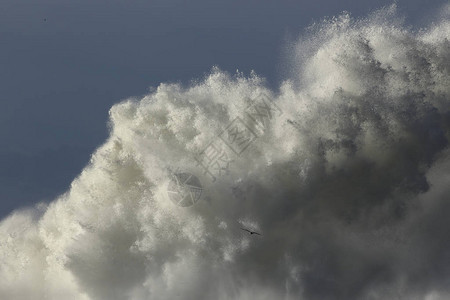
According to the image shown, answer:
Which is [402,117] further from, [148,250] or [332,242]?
[148,250]

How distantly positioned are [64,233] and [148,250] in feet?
35.3

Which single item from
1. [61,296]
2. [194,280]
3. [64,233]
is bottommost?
[194,280]

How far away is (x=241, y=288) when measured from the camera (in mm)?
60812

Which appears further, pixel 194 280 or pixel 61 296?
pixel 61 296

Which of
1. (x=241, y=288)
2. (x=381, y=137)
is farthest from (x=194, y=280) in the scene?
(x=381, y=137)
